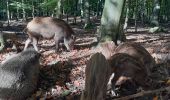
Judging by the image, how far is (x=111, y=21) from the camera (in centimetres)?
998

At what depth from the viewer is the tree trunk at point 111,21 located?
387 inches

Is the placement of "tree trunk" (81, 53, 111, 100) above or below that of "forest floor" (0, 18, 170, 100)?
above

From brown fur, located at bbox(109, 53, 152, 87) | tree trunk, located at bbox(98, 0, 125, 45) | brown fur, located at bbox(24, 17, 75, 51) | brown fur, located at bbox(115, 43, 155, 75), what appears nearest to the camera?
brown fur, located at bbox(109, 53, 152, 87)

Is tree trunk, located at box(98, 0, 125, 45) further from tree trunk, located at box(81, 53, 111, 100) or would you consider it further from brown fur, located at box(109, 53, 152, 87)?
tree trunk, located at box(81, 53, 111, 100)

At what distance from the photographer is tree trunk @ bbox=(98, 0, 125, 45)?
9836 mm

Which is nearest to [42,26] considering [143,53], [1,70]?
[1,70]

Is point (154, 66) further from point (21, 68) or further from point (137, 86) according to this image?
point (21, 68)

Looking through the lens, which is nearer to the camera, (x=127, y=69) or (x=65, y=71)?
(x=127, y=69)

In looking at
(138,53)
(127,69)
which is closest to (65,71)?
(138,53)

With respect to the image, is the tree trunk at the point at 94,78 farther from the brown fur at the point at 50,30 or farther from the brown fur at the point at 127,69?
the brown fur at the point at 50,30

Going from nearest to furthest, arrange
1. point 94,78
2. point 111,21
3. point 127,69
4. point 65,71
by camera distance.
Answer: point 94,78 → point 127,69 → point 65,71 → point 111,21

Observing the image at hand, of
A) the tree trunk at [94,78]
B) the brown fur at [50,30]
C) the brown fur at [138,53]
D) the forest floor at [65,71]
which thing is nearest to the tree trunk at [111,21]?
the forest floor at [65,71]

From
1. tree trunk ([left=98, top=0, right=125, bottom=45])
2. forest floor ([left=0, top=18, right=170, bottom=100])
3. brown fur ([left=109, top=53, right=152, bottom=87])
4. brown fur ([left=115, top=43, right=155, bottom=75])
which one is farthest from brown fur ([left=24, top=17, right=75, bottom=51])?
brown fur ([left=109, top=53, right=152, bottom=87])

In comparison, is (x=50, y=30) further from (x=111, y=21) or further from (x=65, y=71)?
(x=65, y=71)
